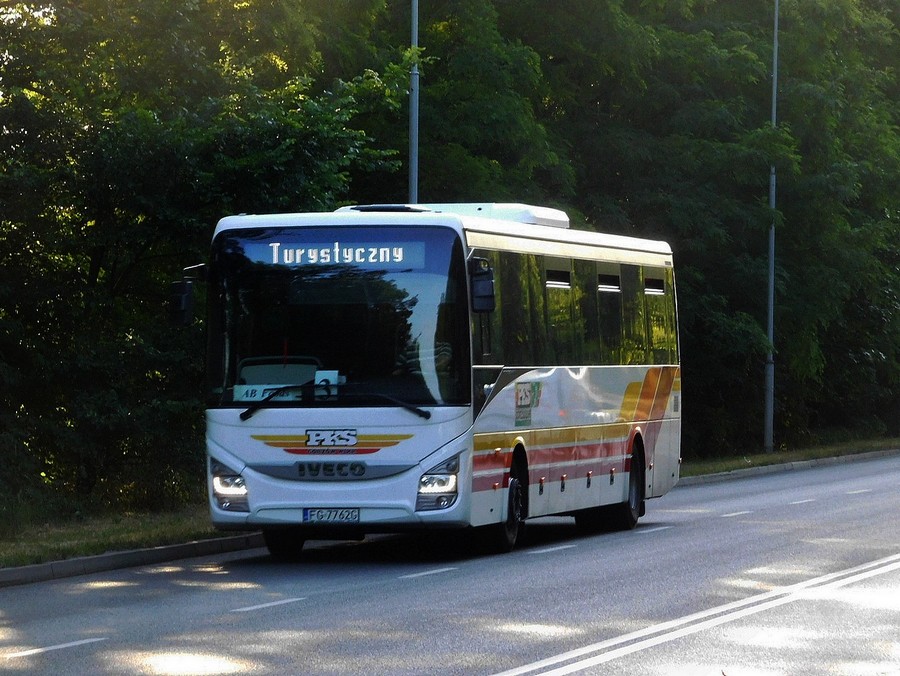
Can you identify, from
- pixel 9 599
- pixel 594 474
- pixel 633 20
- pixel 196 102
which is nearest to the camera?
pixel 9 599

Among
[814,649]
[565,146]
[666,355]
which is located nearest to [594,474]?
[666,355]

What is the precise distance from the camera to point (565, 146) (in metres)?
38.0

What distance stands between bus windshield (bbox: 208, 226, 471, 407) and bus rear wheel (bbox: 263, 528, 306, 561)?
60.7 inches

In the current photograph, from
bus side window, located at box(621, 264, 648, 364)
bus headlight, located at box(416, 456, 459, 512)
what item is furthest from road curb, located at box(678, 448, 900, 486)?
bus headlight, located at box(416, 456, 459, 512)

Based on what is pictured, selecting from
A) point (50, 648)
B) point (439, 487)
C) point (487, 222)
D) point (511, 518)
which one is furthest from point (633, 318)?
point (50, 648)

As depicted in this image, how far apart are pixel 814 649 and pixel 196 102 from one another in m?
15.5

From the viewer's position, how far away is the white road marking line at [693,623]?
9805 millimetres

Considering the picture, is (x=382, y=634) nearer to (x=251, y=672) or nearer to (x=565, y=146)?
(x=251, y=672)

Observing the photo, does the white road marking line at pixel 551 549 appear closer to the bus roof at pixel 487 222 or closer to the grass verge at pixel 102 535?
the bus roof at pixel 487 222

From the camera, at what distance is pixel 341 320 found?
53.4ft

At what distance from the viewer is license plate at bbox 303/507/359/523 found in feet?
52.3

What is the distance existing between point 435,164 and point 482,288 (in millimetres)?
16283

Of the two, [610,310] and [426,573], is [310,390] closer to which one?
[426,573]

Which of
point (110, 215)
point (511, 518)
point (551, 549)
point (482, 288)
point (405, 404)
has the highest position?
point (110, 215)
